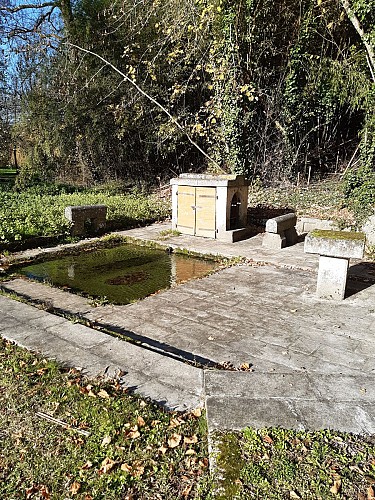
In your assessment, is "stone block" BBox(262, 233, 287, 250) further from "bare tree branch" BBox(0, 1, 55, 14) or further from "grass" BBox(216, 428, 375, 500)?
"bare tree branch" BBox(0, 1, 55, 14)

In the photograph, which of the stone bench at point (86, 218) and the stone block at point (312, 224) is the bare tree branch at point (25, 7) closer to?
the stone bench at point (86, 218)

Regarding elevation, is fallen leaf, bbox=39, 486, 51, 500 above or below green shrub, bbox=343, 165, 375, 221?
below

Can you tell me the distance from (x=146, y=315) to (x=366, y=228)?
5.31 meters

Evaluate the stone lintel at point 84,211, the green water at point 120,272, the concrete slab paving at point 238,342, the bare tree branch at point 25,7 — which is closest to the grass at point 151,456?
the concrete slab paving at point 238,342

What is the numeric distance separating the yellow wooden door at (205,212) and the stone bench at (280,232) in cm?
123

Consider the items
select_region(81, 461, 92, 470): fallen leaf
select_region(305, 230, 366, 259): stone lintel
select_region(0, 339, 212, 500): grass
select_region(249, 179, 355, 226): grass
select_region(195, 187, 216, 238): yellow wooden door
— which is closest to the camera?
select_region(0, 339, 212, 500): grass

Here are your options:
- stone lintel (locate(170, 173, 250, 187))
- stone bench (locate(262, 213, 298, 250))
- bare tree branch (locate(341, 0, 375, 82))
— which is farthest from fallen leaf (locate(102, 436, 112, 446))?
bare tree branch (locate(341, 0, 375, 82))

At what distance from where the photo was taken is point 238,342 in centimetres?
357

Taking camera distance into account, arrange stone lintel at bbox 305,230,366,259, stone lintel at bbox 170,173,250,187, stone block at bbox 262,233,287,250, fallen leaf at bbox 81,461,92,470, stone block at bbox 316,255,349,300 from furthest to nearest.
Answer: stone lintel at bbox 170,173,250,187 < stone block at bbox 262,233,287,250 < stone block at bbox 316,255,349,300 < stone lintel at bbox 305,230,366,259 < fallen leaf at bbox 81,461,92,470

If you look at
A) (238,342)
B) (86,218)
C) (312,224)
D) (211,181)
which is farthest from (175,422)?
(312,224)

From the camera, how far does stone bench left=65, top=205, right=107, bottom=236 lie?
7.95 metres

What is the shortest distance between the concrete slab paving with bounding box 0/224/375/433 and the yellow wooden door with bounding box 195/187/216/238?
2.40 m

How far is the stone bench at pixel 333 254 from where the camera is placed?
14.4 ft

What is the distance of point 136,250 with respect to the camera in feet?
24.3
